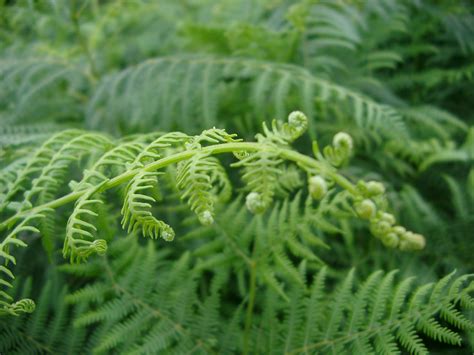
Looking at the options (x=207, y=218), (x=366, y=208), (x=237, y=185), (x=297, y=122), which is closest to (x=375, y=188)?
(x=366, y=208)

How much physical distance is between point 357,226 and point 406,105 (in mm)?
653

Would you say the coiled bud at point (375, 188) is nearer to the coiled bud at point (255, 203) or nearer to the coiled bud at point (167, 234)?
the coiled bud at point (255, 203)

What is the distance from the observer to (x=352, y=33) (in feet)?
5.76

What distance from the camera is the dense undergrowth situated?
0.94m

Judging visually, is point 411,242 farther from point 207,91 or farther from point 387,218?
point 207,91

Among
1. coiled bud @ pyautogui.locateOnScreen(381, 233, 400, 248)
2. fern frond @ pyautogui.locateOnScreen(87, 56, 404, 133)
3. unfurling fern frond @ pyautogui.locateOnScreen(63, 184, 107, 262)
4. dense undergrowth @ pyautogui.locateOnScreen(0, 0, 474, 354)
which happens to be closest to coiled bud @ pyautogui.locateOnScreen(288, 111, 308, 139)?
dense undergrowth @ pyautogui.locateOnScreen(0, 0, 474, 354)

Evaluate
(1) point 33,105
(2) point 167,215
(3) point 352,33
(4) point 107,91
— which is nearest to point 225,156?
(2) point 167,215

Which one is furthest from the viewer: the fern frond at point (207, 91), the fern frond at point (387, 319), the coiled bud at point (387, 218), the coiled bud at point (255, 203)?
the fern frond at point (207, 91)

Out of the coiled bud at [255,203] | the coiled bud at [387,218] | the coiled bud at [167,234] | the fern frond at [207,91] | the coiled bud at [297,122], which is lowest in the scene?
the fern frond at [207,91]

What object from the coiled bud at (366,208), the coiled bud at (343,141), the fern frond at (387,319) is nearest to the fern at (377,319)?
the fern frond at (387,319)

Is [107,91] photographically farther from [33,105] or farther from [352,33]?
[352,33]

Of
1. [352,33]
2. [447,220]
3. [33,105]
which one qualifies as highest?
[352,33]

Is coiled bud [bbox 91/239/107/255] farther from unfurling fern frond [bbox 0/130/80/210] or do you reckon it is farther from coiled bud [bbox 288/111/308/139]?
coiled bud [bbox 288/111/308/139]

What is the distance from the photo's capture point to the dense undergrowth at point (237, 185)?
0.94 meters
